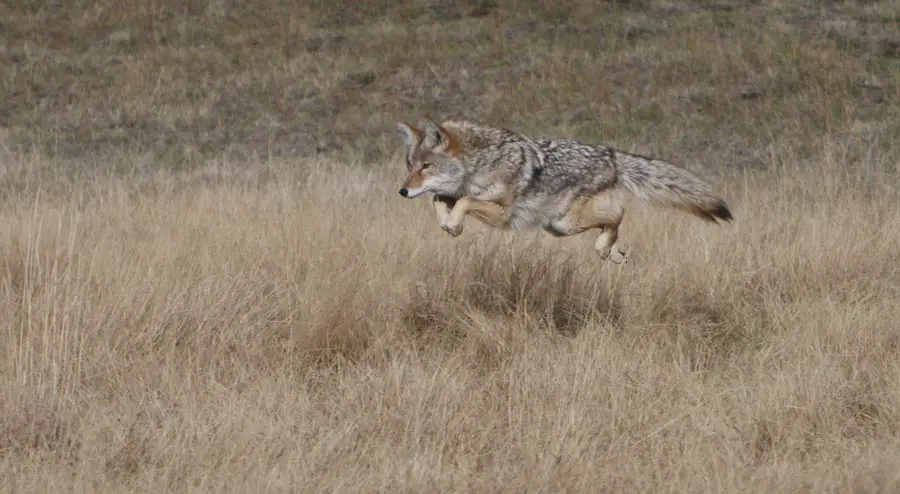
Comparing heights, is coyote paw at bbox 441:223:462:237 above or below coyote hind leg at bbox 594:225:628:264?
above

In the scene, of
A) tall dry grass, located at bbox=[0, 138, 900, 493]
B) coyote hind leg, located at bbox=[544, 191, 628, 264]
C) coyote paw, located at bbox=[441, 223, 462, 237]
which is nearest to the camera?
tall dry grass, located at bbox=[0, 138, 900, 493]

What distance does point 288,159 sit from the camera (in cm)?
1472

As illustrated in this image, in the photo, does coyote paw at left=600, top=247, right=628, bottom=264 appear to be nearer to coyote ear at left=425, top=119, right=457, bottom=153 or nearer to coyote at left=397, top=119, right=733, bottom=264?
coyote at left=397, top=119, right=733, bottom=264

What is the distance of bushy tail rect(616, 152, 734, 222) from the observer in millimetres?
7043

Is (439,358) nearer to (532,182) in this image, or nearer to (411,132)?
(532,182)

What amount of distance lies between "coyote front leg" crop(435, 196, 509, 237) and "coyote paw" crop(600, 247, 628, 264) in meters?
0.65

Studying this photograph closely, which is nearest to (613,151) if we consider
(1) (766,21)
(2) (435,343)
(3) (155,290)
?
(2) (435,343)

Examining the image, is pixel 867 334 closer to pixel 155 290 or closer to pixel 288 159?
pixel 155 290

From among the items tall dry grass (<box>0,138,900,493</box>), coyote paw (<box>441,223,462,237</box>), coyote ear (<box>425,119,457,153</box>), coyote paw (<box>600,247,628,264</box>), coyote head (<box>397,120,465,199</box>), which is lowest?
Result: coyote paw (<box>600,247,628,264</box>)

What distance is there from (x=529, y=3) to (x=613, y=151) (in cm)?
1582

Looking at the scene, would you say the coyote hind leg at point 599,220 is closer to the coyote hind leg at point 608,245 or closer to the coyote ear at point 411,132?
the coyote hind leg at point 608,245

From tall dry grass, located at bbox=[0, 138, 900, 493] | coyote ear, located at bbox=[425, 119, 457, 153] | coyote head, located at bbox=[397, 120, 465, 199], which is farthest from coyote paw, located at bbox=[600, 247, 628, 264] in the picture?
coyote ear, located at bbox=[425, 119, 457, 153]

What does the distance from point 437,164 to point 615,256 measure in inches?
40.3

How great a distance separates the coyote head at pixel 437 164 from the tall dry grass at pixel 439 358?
1.15 ft
